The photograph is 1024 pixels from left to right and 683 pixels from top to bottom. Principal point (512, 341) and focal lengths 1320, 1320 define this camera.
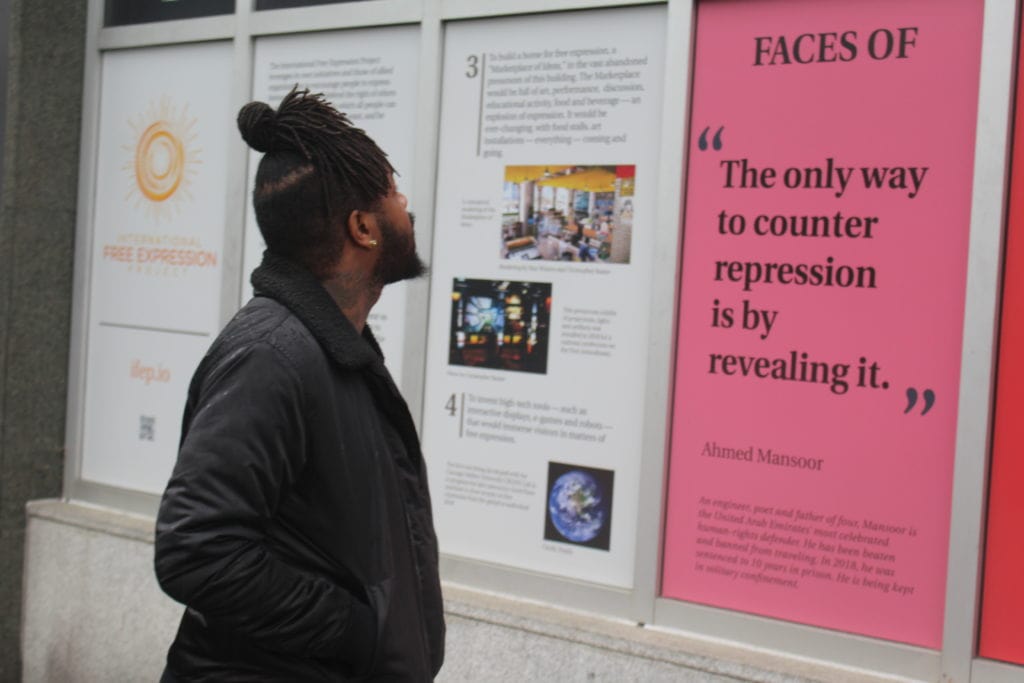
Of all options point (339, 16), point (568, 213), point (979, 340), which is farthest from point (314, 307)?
point (339, 16)

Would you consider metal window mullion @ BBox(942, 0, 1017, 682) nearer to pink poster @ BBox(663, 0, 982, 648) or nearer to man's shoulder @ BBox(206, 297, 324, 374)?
pink poster @ BBox(663, 0, 982, 648)

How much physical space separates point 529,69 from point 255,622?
120 inches

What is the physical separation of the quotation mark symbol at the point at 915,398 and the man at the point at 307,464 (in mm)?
1945

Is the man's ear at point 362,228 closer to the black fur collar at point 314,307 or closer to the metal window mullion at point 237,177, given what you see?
the black fur collar at point 314,307

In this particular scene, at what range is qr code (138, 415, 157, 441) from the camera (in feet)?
20.1

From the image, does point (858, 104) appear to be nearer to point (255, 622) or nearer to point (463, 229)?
point (463, 229)

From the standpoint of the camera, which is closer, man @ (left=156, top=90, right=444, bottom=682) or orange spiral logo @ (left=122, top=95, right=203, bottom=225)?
man @ (left=156, top=90, right=444, bottom=682)

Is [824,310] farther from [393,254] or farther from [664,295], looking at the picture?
[393,254]

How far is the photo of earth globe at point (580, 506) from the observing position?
462 cm

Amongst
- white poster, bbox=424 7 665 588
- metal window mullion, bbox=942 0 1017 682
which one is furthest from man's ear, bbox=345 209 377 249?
white poster, bbox=424 7 665 588

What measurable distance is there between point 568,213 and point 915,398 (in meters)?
1.40

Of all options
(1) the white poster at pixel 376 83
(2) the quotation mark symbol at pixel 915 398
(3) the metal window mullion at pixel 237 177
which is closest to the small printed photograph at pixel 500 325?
(1) the white poster at pixel 376 83

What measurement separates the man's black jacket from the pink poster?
1.96 meters

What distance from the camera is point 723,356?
169 inches
